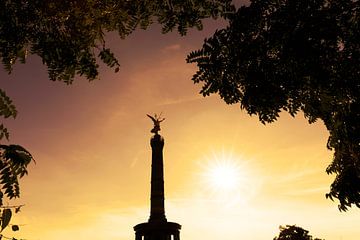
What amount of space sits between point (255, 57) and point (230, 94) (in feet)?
1.78

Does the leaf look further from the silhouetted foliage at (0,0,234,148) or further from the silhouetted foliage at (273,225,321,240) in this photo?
the silhouetted foliage at (273,225,321,240)

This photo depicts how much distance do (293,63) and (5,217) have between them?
325cm

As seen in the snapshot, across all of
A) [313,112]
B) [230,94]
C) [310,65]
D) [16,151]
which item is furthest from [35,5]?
[313,112]

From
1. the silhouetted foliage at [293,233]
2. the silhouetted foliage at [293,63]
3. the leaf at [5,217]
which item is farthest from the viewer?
the silhouetted foliage at [293,233]

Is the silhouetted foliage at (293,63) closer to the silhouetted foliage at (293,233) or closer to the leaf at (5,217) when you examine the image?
the leaf at (5,217)

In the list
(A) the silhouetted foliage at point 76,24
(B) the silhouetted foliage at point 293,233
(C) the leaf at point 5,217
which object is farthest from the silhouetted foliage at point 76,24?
(B) the silhouetted foliage at point 293,233

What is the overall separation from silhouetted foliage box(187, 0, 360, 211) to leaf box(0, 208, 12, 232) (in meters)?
2.61

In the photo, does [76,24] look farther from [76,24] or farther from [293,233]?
[293,233]

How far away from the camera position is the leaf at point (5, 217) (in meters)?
2.01

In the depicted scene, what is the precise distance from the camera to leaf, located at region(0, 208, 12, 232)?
79.0 inches

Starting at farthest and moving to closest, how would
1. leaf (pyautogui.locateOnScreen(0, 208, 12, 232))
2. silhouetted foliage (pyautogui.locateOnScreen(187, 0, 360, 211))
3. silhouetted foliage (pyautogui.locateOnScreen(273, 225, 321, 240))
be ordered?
silhouetted foliage (pyautogui.locateOnScreen(273, 225, 321, 240)), silhouetted foliage (pyautogui.locateOnScreen(187, 0, 360, 211)), leaf (pyautogui.locateOnScreen(0, 208, 12, 232))

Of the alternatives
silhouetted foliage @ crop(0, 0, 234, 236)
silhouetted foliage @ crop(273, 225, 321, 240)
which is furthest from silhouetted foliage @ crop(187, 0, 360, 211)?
silhouetted foliage @ crop(273, 225, 321, 240)

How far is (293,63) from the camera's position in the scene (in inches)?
160

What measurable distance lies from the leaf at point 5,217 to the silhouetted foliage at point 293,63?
2.61 meters
